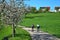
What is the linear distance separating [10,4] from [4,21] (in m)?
2.07

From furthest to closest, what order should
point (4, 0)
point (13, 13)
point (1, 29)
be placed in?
point (1, 29)
point (4, 0)
point (13, 13)

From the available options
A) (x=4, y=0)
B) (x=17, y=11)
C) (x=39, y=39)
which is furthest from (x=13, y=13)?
(x=39, y=39)

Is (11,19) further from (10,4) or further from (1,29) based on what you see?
(1,29)

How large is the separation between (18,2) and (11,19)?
2.31 meters

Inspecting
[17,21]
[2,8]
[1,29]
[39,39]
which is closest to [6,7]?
[2,8]

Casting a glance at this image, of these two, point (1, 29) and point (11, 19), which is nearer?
point (11, 19)

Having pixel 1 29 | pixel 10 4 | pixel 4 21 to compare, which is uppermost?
pixel 10 4

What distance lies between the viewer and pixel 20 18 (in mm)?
25766

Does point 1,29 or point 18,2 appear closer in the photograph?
point 18,2

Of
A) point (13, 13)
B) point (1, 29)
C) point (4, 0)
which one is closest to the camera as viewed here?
point (13, 13)

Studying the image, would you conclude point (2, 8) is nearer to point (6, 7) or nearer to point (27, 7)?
point (6, 7)

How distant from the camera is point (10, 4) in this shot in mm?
26047

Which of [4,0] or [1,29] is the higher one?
[4,0]

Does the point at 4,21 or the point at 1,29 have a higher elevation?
the point at 4,21
